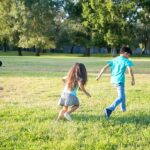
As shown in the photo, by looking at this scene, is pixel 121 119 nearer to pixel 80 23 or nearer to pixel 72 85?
pixel 72 85

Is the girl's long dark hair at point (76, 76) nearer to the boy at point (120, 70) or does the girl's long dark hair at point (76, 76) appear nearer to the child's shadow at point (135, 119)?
the child's shadow at point (135, 119)

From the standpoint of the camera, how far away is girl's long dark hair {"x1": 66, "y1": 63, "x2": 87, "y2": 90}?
8.18 meters

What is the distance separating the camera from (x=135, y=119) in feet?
28.5

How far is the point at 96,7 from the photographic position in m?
68.2

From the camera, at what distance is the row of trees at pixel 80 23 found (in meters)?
66.8

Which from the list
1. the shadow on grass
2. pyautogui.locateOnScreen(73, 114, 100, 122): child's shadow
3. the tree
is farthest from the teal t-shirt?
the tree

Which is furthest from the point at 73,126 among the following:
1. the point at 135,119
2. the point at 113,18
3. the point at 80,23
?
the point at 80,23

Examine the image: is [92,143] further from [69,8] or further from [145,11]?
[69,8]

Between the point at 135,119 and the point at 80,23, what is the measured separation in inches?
2893

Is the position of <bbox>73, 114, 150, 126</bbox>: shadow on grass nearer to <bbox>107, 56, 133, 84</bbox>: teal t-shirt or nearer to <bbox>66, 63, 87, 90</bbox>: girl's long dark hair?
<bbox>66, 63, 87, 90</bbox>: girl's long dark hair

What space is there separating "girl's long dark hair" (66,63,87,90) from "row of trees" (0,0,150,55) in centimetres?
5654

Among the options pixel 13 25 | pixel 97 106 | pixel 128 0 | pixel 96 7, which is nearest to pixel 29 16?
pixel 13 25

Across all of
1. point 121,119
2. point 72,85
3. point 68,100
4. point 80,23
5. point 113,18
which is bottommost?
point 121,119

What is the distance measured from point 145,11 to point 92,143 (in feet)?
213
